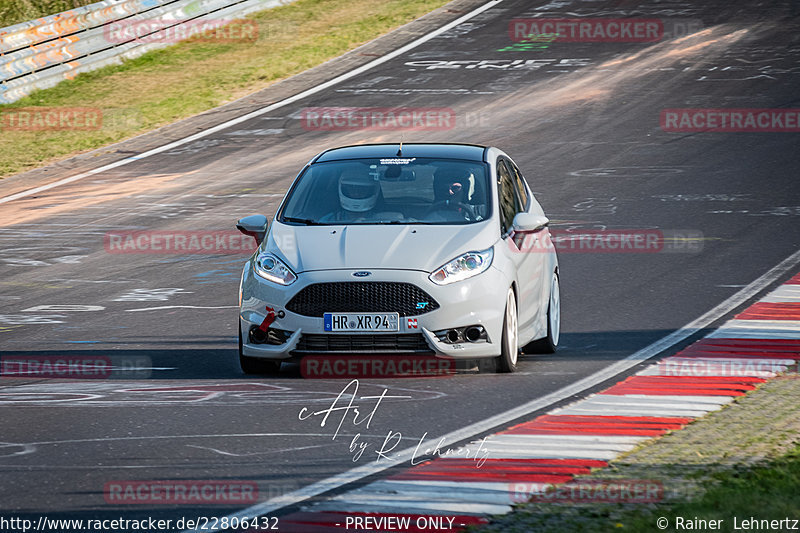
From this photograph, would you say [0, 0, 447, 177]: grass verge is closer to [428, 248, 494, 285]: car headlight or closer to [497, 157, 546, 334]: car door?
[497, 157, 546, 334]: car door

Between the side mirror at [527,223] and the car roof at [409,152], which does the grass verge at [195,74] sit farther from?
the side mirror at [527,223]

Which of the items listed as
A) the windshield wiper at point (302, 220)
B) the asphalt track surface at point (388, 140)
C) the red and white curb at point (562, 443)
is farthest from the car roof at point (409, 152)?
the red and white curb at point (562, 443)

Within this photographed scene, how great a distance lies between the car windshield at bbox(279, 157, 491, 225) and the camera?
10.8 meters

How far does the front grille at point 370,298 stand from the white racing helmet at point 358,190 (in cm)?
117

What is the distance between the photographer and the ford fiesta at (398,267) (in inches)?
390

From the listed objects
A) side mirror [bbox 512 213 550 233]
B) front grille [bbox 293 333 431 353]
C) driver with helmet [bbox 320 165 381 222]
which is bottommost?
front grille [bbox 293 333 431 353]

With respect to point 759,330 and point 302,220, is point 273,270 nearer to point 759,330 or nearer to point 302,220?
point 302,220

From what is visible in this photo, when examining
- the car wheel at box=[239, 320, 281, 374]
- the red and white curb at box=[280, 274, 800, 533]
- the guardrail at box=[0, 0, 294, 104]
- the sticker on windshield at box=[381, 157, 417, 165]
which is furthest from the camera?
the guardrail at box=[0, 0, 294, 104]

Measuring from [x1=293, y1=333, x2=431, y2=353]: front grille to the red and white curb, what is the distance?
4.44 feet

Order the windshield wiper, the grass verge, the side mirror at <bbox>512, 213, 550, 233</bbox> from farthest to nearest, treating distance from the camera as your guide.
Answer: the grass verge, the windshield wiper, the side mirror at <bbox>512, 213, 550, 233</bbox>

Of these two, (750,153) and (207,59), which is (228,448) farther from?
(207,59)

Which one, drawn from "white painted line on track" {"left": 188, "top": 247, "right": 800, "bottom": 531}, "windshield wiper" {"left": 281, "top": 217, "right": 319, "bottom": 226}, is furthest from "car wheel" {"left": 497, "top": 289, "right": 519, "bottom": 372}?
"windshield wiper" {"left": 281, "top": 217, "right": 319, "bottom": 226}

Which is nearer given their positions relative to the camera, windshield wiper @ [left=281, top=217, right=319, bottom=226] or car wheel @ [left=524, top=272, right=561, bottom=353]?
windshield wiper @ [left=281, top=217, right=319, bottom=226]

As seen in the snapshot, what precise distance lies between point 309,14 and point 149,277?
2093 centimetres
